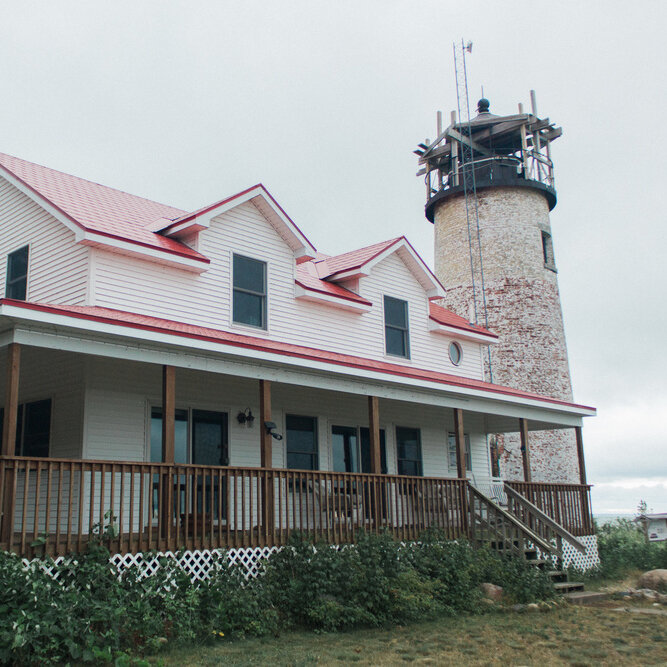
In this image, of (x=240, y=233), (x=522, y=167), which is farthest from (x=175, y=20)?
(x=522, y=167)

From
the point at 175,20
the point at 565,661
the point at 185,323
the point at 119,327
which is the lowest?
the point at 565,661

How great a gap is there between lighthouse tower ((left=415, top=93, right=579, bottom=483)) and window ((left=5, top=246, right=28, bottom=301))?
717 inches

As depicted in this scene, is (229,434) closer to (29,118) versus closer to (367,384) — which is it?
(367,384)

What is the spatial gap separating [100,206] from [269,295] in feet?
12.7

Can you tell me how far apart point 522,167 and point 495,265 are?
4592mm

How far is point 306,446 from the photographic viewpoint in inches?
636

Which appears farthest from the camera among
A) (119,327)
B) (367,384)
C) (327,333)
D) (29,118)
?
(29,118)

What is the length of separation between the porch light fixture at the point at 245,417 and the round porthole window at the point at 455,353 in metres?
6.92

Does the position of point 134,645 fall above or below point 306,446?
below

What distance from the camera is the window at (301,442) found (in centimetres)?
1588

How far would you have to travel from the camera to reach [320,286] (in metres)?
17.5

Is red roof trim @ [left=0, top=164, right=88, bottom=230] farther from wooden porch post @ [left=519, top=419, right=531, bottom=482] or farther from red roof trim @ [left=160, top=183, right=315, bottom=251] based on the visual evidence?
wooden porch post @ [left=519, top=419, right=531, bottom=482]

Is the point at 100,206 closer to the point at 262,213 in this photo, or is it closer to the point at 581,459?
the point at 262,213

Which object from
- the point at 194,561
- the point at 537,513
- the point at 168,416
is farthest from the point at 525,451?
the point at 168,416
